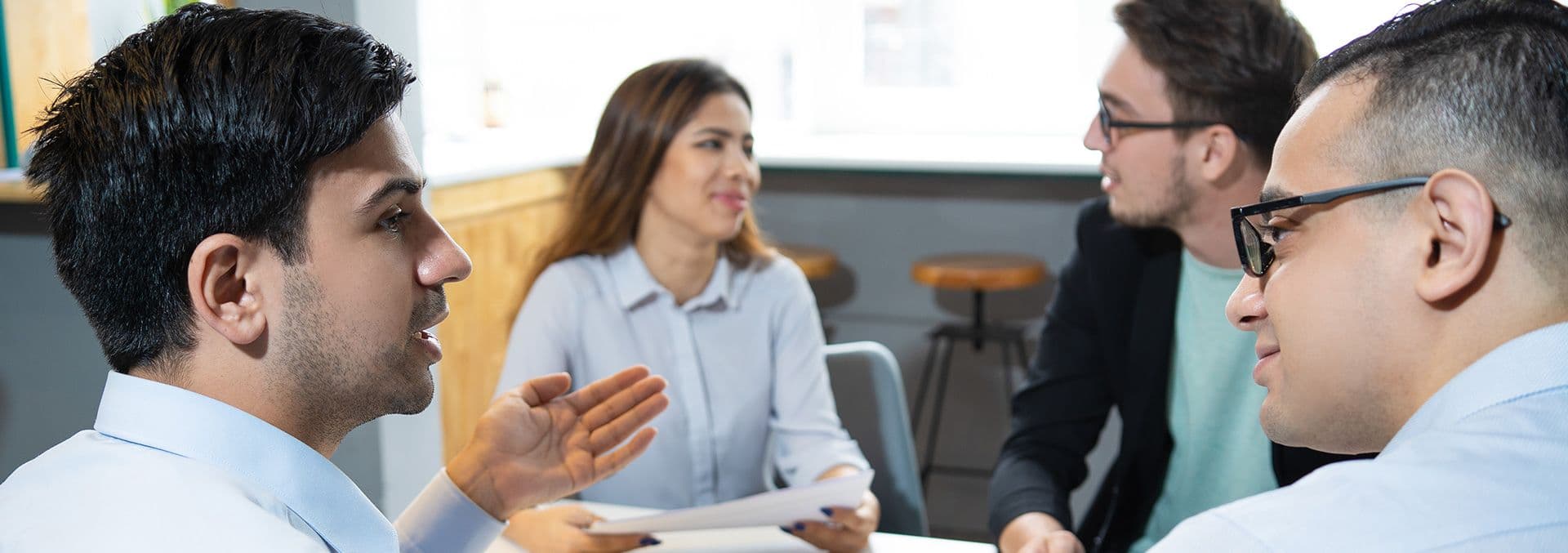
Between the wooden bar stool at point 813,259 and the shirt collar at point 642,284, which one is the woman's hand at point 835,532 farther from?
the wooden bar stool at point 813,259

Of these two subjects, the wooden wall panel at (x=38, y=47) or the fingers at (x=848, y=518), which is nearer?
the fingers at (x=848, y=518)

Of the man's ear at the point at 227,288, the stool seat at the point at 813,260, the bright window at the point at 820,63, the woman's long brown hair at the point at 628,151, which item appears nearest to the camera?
the man's ear at the point at 227,288

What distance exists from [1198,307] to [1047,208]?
2.09 m

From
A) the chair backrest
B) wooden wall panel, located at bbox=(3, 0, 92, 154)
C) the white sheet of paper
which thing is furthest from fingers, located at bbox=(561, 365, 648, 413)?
wooden wall panel, located at bbox=(3, 0, 92, 154)

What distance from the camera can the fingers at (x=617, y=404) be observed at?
146 centimetres

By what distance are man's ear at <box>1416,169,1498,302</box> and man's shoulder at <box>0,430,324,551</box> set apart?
795 millimetres

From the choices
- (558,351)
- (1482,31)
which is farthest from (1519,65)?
(558,351)

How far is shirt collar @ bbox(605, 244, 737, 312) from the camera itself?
220 centimetres

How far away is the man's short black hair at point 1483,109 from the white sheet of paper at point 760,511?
70cm

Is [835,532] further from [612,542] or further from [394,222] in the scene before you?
[394,222]

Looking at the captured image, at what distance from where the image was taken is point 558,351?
209 centimetres

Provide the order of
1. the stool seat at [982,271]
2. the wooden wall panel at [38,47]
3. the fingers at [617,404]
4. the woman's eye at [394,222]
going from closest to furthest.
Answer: the woman's eye at [394,222] → the fingers at [617,404] → the wooden wall panel at [38,47] → the stool seat at [982,271]

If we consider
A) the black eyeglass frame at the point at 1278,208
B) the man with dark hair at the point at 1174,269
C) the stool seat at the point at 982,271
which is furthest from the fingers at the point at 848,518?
the stool seat at the point at 982,271

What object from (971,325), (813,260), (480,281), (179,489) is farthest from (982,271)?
(179,489)
